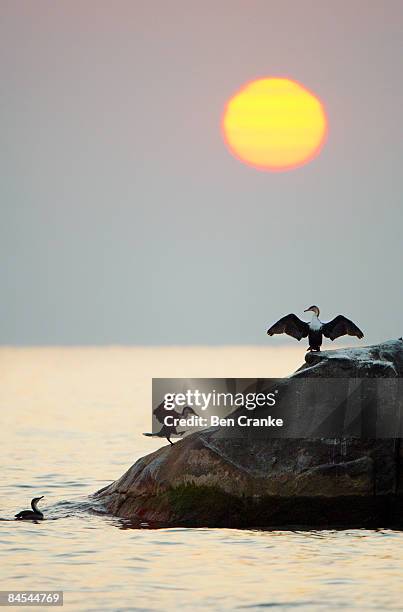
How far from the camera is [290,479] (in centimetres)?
2506

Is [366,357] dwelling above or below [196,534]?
above

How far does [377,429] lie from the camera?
25469mm

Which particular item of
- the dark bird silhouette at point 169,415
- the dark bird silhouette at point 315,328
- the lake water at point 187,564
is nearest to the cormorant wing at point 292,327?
the dark bird silhouette at point 315,328

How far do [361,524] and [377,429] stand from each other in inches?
68.5

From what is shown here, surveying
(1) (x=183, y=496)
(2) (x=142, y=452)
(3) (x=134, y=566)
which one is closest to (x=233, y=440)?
(1) (x=183, y=496)

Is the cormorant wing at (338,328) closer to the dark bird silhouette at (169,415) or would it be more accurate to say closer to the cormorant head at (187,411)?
the cormorant head at (187,411)

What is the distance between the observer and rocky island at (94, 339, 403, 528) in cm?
2514

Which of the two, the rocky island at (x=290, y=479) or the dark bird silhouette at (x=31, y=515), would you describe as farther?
the dark bird silhouette at (x=31, y=515)

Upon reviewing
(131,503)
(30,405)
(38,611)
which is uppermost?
(30,405)

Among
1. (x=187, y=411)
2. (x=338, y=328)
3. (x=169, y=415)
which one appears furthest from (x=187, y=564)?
(x=169, y=415)

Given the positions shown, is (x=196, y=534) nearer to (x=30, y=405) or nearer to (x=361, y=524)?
(x=361, y=524)

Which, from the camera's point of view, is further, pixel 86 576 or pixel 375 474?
pixel 375 474

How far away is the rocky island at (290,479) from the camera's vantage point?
82.5 ft

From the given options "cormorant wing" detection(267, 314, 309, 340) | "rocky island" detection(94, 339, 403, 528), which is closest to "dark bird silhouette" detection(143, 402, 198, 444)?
"cormorant wing" detection(267, 314, 309, 340)
